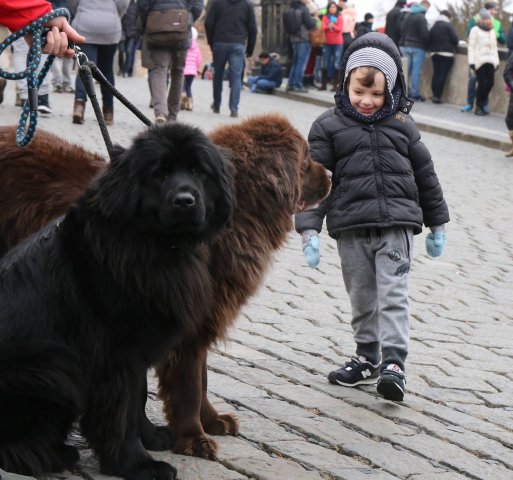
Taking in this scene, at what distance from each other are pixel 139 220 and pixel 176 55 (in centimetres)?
1298

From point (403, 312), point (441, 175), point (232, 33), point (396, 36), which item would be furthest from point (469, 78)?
point (403, 312)

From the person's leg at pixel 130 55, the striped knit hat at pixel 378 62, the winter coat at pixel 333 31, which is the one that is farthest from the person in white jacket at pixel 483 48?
the striped knit hat at pixel 378 62

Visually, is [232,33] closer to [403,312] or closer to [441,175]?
[441,175]

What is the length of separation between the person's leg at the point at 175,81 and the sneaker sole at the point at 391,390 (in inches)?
457

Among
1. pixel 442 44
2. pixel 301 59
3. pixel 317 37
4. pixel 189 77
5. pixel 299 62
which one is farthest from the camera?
pixel 317 37

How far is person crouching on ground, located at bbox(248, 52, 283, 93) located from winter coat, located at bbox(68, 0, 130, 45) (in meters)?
14.6

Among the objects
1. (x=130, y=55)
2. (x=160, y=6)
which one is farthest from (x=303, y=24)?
(x=160, y=6)

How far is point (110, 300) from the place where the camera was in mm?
4020

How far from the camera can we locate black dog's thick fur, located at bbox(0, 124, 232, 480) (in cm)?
389

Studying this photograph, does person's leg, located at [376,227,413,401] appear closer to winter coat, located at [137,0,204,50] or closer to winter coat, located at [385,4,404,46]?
winter coat, located at [137,0,204,50]

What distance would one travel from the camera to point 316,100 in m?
27.2

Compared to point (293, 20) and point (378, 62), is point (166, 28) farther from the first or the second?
point (293, 20)

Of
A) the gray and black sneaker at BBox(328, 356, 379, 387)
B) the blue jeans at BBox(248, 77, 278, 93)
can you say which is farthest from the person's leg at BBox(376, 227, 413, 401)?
the blue jeans at BBox(248, 77, 278, 93)

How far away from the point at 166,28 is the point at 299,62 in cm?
1321
